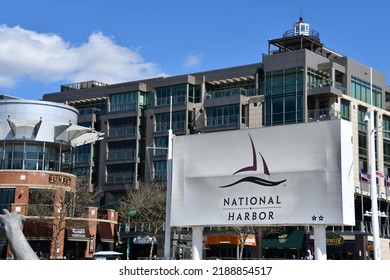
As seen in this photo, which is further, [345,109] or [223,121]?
[223,121]

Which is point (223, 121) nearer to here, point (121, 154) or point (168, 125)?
point (168, 125)

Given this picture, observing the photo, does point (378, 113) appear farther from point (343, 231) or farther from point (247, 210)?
point (247, 210)

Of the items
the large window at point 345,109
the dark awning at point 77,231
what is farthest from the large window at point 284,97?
the dark awning at point 77,231

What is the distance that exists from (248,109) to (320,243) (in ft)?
168

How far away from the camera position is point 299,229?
67.9 metres

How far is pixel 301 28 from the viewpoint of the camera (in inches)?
3273

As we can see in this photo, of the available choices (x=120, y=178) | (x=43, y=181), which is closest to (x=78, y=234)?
(x=43, y=181)

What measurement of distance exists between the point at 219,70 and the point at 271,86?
10.0 meters

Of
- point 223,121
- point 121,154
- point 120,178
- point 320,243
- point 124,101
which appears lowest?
point 320,243

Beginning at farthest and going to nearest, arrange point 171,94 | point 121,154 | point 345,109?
point 121,154
point 171,94
point 345,109

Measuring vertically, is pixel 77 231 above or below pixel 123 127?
below

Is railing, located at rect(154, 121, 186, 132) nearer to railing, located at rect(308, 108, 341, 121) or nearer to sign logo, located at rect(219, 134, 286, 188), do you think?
railing, located at rect(308, 108, 341, 121)

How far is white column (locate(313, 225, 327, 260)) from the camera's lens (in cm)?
2608
